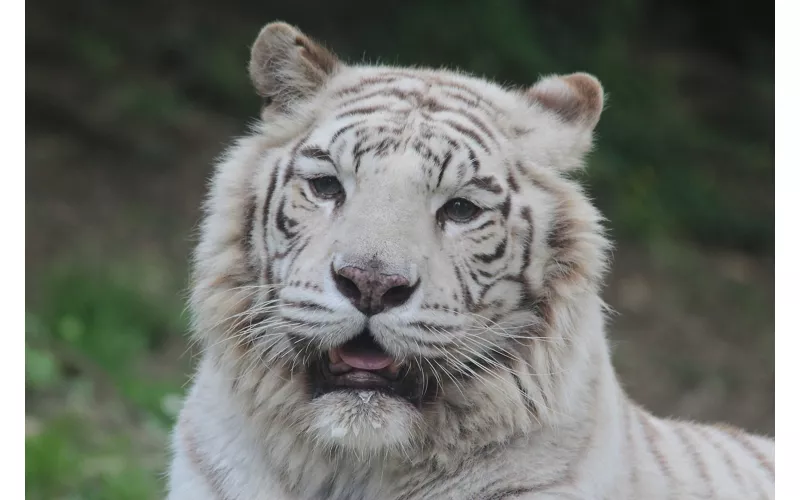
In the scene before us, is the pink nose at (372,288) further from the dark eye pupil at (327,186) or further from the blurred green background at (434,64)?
the blurred green background at (434,64)

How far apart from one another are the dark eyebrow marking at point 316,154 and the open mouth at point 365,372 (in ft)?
1.47

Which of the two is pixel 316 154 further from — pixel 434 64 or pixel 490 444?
pixel 434 64

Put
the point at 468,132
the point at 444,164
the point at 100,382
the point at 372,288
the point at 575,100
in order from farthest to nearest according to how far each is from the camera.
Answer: the point at 100,382, the point at 575,100, the point at 468,132, the point at 444,164, the point at 372,288

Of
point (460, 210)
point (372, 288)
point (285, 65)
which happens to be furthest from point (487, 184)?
point (285, 65)

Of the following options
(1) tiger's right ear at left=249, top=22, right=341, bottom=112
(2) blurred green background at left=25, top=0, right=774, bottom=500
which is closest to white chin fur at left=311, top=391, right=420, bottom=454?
(1) tiger's right ear at left=249, top=22, right=341, bottom=112

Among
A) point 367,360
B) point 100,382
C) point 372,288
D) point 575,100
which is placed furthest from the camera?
point 100,382

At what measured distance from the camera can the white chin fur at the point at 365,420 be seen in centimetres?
222

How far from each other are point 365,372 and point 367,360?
0.11 feet

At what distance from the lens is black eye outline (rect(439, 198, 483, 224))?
2.35 metres

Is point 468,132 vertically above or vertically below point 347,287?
above

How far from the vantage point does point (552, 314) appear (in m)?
2.43

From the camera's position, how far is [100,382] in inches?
196
